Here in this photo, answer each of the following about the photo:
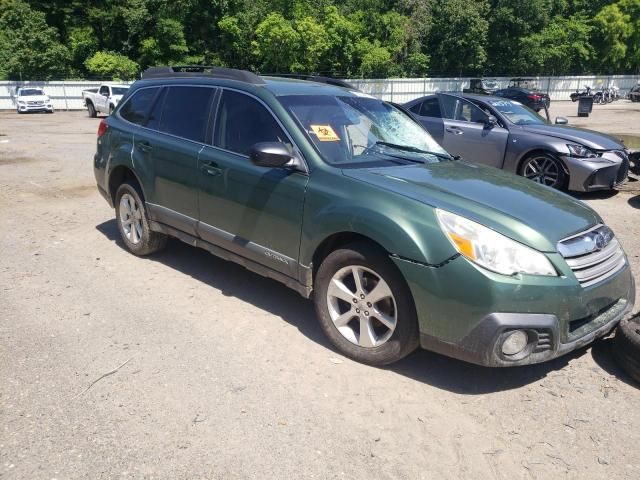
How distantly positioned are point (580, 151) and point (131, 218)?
6.59 meters

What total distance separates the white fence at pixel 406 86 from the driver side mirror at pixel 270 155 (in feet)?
109

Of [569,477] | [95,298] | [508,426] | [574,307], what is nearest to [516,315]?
[574,307]

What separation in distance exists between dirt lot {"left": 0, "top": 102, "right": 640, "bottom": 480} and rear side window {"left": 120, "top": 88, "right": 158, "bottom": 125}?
1.62 m

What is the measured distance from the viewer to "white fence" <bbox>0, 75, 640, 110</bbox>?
3806 cm

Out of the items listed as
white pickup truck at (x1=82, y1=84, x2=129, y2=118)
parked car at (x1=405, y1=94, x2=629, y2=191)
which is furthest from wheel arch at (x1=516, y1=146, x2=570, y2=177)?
white pickup truck at (x1=82, y1=84, x2=129, y2=118)

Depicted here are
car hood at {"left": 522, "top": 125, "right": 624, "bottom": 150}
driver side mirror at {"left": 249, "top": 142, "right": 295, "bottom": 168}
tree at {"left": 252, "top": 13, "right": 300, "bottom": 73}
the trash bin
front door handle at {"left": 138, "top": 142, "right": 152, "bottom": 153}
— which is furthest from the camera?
tree at {"left": 252, "top": 13, "right": 300, "bottom": 73}

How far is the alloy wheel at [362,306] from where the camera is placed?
3.60 meters

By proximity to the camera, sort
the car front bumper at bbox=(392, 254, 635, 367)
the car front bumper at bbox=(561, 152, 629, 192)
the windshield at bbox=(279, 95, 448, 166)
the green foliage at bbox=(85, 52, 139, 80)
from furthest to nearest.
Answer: the green foliage at bbox=(85, 52, 139, 80) → the car front bumper at bbox=(561, 152, 629, 192) → the windshield at bbox=(279, 95, 448, 166) → the car front bumper at bbox=(392, 254, 635, 367)

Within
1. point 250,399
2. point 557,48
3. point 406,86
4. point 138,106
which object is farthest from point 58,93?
point 557,48

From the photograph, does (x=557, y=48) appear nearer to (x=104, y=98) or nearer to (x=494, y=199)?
(x=104, y=98)

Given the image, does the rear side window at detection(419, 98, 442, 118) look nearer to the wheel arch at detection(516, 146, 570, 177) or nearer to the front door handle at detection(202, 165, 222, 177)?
the wheel arch at detection(516, 146, 570, 177)

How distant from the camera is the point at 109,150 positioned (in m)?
5.91

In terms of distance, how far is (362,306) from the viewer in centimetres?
370

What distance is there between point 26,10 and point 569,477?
163ft
